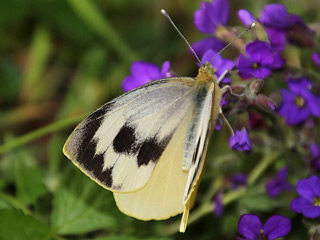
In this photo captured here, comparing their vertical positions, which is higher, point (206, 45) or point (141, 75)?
point (141, 75)

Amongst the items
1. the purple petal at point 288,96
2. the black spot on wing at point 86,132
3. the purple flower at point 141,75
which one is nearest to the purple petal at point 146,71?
the purple flower at point 141,75

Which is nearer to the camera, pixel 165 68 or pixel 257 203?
pixel 165 68

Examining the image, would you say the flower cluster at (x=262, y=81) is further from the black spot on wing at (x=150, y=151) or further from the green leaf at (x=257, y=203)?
the black spot on wing at (x=150, y=151)

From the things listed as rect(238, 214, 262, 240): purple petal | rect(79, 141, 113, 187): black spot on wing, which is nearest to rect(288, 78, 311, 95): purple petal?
rect(238, 214, 262, 240): purple petal

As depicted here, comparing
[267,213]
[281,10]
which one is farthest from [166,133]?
[267,213]

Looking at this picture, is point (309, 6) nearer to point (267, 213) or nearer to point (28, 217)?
point (267, 213)

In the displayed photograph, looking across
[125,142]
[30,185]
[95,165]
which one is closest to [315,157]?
[125,142]

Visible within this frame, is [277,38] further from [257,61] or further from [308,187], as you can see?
[308,187]
